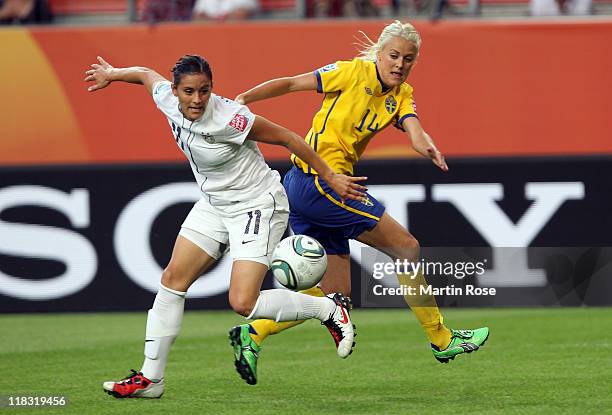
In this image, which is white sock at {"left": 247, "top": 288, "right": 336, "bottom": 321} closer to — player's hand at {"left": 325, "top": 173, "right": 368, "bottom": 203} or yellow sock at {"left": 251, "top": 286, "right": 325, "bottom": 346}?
yellow sock at {"left": 251, "top": 286, "right": 325, "bottom": 346}

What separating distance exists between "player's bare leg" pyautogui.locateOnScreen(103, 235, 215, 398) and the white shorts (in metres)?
0.08

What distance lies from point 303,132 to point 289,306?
5045 mm

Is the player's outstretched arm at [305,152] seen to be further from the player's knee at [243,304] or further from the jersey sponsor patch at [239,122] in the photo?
the player's knee at [243,304]

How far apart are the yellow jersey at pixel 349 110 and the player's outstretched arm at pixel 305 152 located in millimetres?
701

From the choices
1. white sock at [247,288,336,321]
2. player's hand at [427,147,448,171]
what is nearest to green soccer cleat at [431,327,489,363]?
white sock at [247,288,336,321]

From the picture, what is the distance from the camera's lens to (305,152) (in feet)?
20.5

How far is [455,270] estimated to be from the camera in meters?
11.1

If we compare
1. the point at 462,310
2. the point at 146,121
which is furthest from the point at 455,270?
the point at 146,121

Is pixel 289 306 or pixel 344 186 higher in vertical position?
pixel 344 186

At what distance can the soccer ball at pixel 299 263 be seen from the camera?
21.3 feet

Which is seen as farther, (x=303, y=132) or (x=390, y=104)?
(x=303, y=132)

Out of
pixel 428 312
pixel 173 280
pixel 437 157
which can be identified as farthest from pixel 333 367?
pixel 437 157

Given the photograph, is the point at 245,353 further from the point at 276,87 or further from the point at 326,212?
the point at 276,87

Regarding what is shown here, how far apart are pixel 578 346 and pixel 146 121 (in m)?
5.02
